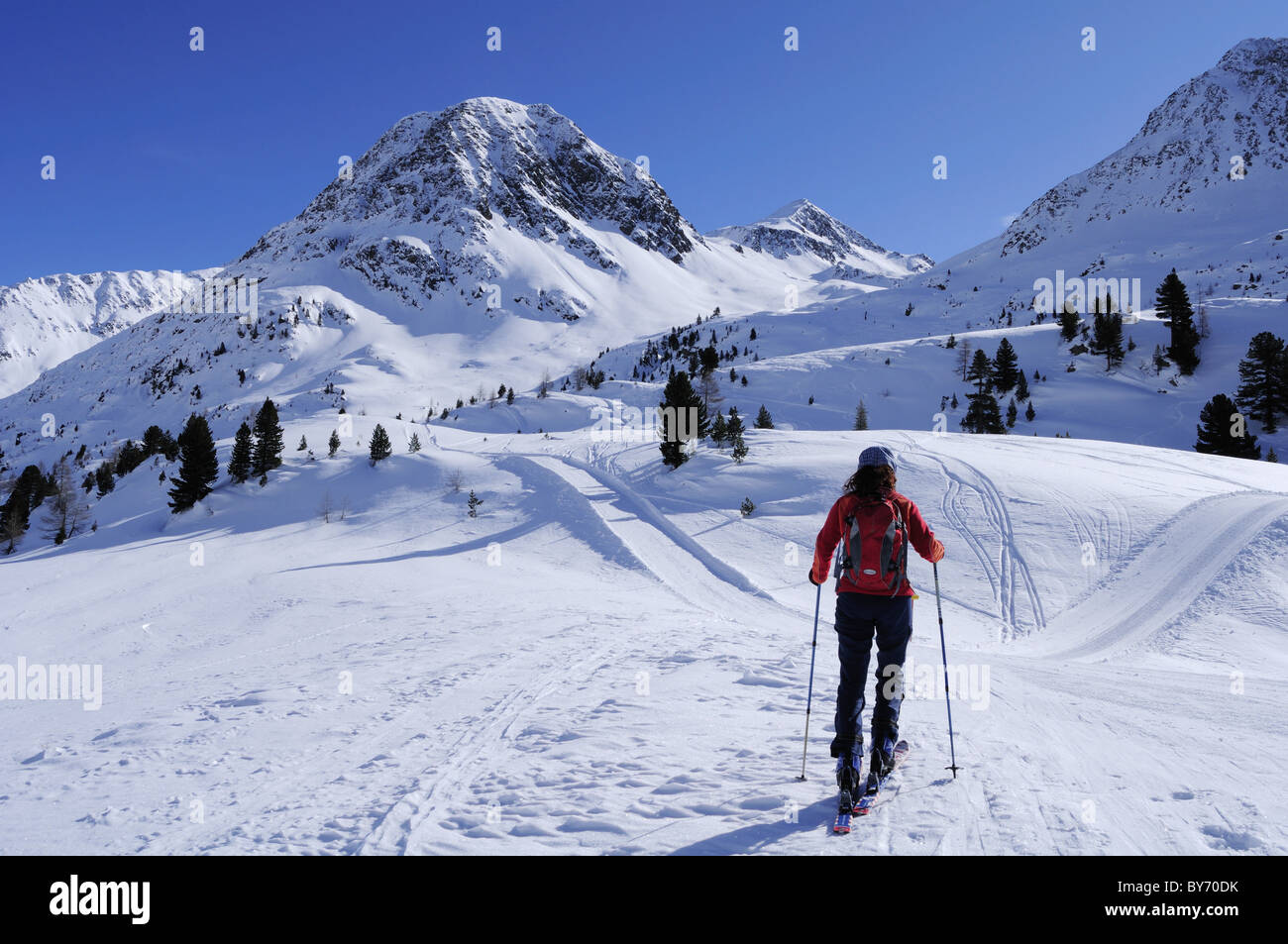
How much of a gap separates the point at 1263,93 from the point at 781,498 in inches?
8486

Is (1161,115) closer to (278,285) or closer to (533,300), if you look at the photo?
(533,300)

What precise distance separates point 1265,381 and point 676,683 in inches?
2053

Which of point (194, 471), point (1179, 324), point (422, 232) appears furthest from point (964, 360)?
point (422, 232)

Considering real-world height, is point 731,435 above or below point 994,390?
below

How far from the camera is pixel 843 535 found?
16.7 ft

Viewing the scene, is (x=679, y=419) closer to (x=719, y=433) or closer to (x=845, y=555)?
(x=719, y=433)

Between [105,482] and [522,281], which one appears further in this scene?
[522,281]

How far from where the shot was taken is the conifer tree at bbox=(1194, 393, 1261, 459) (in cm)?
3513

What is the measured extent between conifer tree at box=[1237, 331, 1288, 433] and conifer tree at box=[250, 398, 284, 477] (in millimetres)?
63610

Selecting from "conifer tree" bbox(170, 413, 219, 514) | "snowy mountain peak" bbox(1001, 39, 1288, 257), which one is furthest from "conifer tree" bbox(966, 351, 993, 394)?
"snowy mountain peak" bbox(1001, 39, 1288, 257)

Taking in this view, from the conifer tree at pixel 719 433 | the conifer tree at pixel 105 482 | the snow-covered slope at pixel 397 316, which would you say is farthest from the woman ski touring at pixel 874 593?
the snow-covered slope at pixel 397 316

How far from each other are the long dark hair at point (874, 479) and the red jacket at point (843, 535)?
0.35 feet

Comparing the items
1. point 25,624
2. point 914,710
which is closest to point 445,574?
point 25,624

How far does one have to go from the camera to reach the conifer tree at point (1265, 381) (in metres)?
39.1
